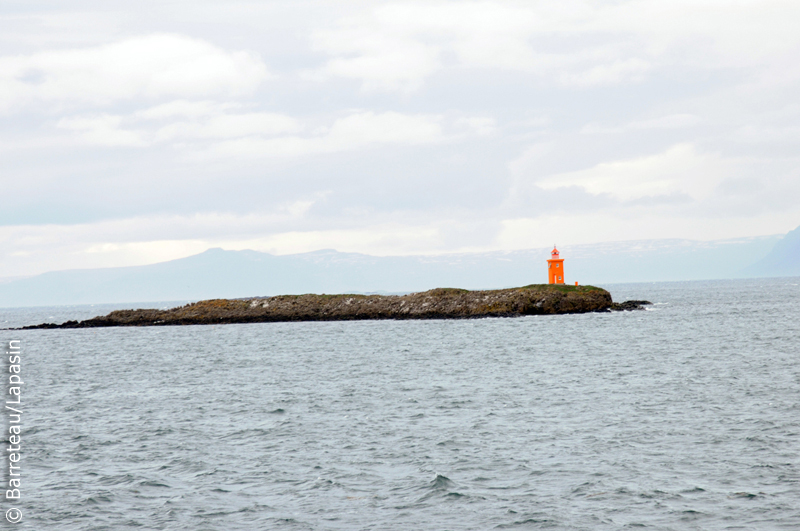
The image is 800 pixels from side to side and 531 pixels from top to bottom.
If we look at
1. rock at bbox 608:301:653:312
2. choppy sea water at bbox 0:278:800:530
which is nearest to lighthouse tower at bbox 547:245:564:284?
rock at bbox 608:301:653:312

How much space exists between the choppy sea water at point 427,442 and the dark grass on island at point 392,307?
37.0 m

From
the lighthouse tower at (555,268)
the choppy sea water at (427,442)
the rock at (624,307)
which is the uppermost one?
the lighthouse tower at (555,268)

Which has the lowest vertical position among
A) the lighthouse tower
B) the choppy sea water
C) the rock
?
the choppy sea water

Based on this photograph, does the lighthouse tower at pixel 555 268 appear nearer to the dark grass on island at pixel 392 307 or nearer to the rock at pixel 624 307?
the dark grass on island at pixel 392 307

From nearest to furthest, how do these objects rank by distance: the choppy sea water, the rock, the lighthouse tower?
the choppy sea water, the rock, the lighthouse tower

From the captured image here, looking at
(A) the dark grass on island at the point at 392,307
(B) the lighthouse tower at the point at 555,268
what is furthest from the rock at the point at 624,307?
(B) the lighthouse tower at the point at 555,268

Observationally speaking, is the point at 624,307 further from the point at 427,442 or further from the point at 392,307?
the point at 427,442

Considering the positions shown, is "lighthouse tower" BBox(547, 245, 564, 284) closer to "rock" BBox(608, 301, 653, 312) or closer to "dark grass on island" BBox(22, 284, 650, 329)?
"dark grass on island" BBox(22, 284, 650, 329)

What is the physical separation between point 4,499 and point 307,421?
426 inches

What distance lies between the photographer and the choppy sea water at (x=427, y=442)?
15.0 meters

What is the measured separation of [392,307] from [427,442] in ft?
229

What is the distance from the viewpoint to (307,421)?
25.5 m

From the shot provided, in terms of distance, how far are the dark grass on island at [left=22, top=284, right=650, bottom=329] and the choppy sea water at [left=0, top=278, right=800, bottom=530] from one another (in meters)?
37.0

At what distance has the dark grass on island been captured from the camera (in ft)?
278
